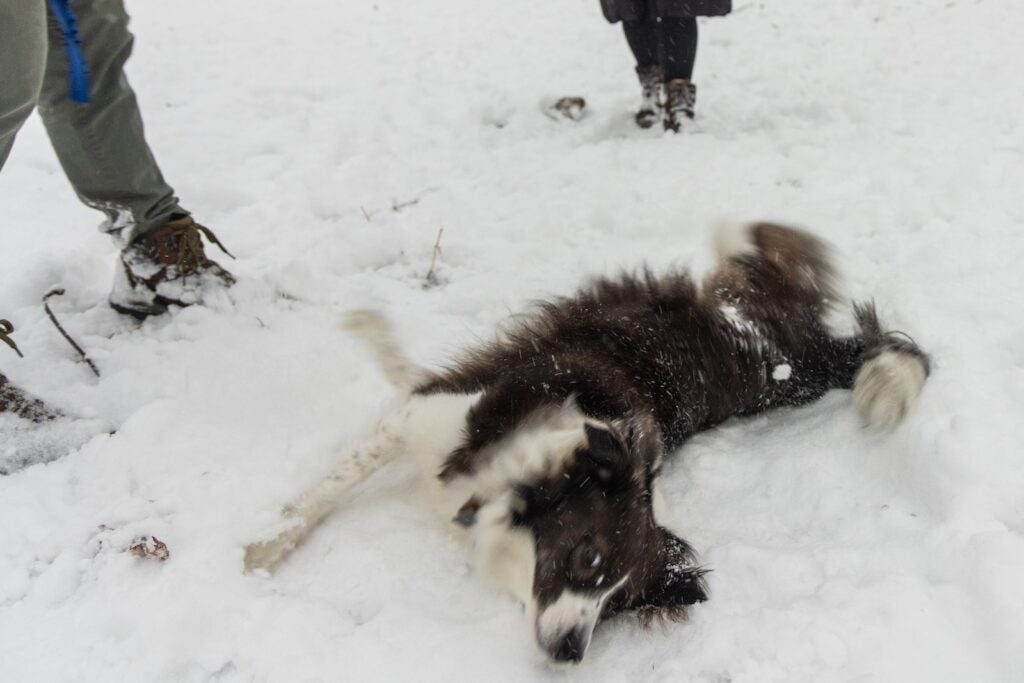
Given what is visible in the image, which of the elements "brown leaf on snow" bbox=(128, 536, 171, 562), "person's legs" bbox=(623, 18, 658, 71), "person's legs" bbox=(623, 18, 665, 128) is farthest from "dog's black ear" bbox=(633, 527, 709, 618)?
"person's legs" bbox=(623, 18, 658, 71)

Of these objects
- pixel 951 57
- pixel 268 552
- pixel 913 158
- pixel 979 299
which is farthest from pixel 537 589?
pixel 951 57

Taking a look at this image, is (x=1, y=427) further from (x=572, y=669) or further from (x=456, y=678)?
(x=572, y=669)

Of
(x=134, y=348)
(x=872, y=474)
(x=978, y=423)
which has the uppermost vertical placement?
(x=134, y=348)

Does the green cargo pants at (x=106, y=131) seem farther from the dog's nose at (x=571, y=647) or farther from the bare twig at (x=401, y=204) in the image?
the dog's nose at (x=571, y=647)

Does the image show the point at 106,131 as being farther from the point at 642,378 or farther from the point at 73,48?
the point at 642,378

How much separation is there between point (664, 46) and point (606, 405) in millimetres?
2756

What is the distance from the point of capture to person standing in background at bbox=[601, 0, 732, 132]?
13.0 feet

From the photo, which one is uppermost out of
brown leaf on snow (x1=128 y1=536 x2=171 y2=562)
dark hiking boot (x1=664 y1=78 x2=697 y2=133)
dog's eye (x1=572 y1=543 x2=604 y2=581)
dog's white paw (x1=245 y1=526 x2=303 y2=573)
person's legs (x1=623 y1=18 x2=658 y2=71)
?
person's legs (x1=623 y1=18 x2=658 y2=71)

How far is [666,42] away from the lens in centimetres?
412

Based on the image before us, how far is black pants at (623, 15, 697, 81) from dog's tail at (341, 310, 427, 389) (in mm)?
2587

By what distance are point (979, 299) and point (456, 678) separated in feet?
8.23

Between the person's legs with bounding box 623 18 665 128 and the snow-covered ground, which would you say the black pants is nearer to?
the person's legs with bounding box 623 18 665 128

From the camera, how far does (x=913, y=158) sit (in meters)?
3.81

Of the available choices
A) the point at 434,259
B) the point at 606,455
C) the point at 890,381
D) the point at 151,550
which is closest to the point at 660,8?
the point at 434,259
